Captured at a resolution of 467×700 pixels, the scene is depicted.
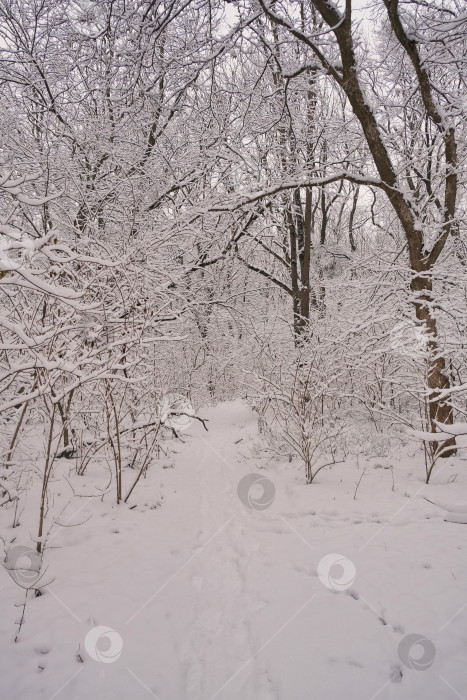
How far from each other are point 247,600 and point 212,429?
715cm

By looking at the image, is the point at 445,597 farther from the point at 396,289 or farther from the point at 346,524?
the point at 396,289

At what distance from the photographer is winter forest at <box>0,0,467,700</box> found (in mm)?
2201

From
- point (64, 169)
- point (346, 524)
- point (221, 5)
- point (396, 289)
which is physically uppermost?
point (221, 5)

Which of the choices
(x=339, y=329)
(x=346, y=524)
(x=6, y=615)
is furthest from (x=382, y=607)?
(x=339, y=329)

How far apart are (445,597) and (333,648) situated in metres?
0.87

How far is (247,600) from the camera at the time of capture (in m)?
2.83

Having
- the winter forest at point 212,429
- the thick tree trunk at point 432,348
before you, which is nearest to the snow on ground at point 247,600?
the winter forest at point 212,429

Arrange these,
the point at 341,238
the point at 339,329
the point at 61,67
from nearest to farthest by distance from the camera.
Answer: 1. the point at 339,329
2. the point at 61,67
3. the point at 341,238

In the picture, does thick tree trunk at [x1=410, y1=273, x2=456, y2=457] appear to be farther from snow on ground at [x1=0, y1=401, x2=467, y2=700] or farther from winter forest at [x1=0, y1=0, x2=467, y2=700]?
snow on ground at [x1=0, y1=401, x2=467, y2=700]

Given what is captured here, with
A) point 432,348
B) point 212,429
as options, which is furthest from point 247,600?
point 212,429

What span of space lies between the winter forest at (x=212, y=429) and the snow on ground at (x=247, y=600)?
2 cm

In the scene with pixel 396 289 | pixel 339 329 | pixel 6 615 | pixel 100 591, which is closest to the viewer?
pixel 6 615

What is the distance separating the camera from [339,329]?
6762 millimetres

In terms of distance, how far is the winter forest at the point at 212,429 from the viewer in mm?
2201
